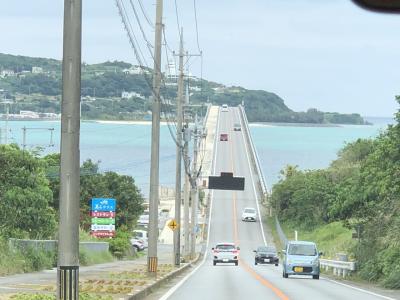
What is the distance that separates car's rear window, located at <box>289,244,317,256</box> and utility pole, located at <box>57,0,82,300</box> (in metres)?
22.9

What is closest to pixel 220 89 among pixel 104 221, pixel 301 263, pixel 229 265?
pixel 229 265

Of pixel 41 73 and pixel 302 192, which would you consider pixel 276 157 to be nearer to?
pixel 302 192

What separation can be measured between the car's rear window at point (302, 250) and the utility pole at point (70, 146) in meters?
22.9

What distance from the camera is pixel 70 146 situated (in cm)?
1368

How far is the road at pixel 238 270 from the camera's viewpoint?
24141 mm

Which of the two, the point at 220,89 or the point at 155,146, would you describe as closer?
the point at 155,146

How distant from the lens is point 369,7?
5.09m

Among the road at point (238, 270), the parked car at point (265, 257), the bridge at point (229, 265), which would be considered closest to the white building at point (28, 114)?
the bridge at point (229, 265)

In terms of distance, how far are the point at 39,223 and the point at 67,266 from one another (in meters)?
26.3

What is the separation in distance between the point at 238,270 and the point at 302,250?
8100 millimetres

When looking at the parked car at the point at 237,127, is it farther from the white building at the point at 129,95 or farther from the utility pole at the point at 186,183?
the white building at the point at 129,95

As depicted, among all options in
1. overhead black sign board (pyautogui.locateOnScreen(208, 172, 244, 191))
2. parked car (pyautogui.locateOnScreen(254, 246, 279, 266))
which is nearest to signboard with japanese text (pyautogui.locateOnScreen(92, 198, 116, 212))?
parked car (pyautogui.locateOnScreen(254, 246, 279, 266))

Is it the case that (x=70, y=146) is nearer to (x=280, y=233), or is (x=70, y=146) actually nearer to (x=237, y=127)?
(x=280, y=233)

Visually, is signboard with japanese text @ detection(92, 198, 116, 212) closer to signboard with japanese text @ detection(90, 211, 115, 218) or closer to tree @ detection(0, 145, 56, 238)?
signboard with japanese text @ detection(90, 211, 115, 218)
